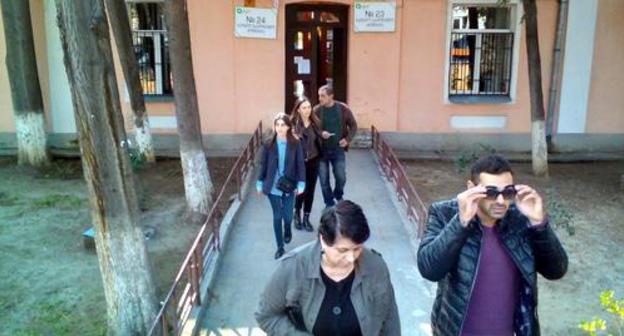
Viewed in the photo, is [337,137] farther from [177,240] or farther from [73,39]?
[73,39]

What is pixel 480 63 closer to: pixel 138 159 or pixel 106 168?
pixel 138 159

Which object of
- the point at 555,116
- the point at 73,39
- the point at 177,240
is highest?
the point at 73,39

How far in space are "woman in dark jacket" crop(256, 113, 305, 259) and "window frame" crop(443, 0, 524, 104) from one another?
275 inches

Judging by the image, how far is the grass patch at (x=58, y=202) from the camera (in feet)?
31.5

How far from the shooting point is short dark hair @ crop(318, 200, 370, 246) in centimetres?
263

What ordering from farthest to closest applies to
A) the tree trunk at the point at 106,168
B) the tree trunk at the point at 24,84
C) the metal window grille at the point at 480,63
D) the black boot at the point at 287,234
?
1. the metal window grille at the point at 480,63
2. the tree trunk at the point at 24,84
3. the black boot at the point at 287,234
4. the tree trunk at the point at 106,168

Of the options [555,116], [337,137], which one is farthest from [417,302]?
[555,116]

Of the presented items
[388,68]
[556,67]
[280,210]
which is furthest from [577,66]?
[280,210]

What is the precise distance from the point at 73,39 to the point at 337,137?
3.51 meters

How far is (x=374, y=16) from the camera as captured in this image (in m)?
12.3

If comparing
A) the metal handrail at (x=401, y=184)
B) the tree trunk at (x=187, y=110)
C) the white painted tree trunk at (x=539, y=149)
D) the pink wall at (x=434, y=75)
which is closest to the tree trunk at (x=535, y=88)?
the white painted tree trunk at (x=539, y=149)

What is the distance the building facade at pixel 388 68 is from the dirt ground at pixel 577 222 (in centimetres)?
108

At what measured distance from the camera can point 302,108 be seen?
276 inches

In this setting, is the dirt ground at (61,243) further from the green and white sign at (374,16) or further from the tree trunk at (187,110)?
the green and white sign at (374,16)
